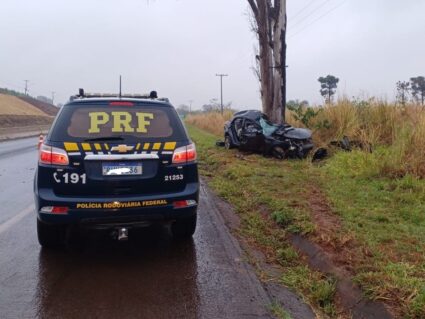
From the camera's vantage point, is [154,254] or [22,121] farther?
[22,121]

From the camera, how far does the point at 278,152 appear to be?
40.3ft

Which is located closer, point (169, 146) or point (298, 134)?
point (169, 146)

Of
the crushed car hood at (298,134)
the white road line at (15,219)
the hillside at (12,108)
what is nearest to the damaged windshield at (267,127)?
the crushed car hood at (298,134)

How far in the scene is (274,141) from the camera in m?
12.4

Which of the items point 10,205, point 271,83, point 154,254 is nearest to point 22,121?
point 271,83

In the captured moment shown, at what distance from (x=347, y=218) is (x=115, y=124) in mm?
3188

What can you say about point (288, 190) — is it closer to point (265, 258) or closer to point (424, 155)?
point (424, 155)

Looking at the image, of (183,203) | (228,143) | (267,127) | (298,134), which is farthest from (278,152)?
(183,203)

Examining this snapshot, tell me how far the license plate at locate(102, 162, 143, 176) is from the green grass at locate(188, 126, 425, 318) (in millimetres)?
1801

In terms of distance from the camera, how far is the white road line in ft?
19.6

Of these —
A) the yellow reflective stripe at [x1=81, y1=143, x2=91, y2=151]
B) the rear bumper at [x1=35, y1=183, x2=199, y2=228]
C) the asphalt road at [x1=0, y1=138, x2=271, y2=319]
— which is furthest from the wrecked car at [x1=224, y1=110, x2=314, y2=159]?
the yellow reflective stripe at [x1=81, y1=143, x2=91, y2=151]

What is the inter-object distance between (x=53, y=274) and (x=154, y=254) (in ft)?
3.74

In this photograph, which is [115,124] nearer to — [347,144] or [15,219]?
[15,219]

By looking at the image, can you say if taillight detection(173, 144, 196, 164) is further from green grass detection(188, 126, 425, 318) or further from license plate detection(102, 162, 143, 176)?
green grass detection(188, 126, 425, 318)
